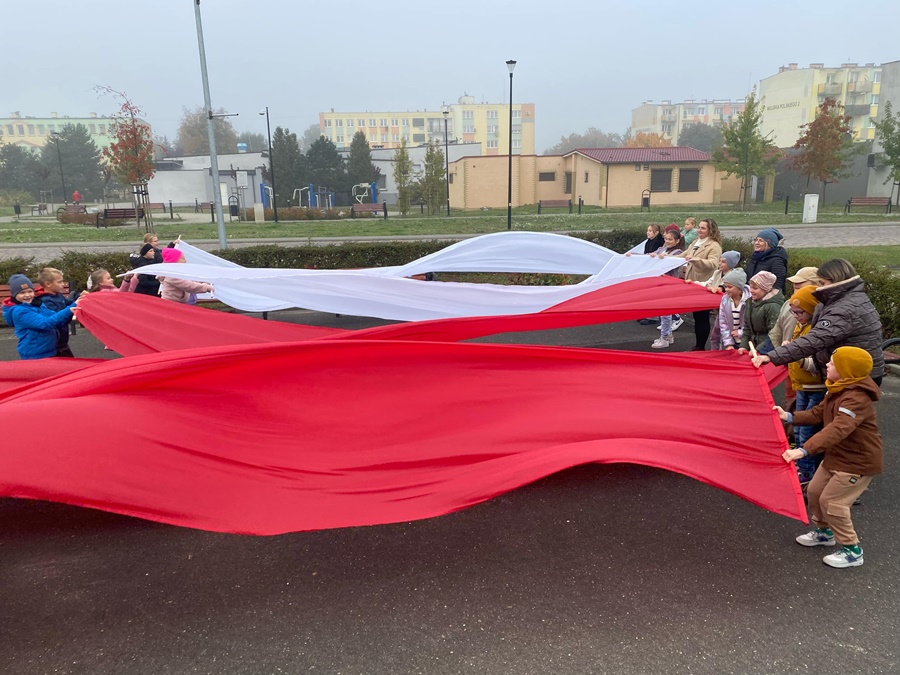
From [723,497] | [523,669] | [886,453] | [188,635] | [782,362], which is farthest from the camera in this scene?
[886,453]

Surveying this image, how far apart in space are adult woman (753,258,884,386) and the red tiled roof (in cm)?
3824

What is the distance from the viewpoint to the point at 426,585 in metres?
3.52

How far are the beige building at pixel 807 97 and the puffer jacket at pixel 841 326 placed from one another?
2886 inches

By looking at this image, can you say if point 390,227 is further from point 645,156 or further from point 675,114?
point 675,114

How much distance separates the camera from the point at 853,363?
3357 mm

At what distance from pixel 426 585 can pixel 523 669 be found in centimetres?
80

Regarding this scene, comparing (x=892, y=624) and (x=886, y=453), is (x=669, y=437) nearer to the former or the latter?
(x=892, y=624)

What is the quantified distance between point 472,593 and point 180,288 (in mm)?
5729

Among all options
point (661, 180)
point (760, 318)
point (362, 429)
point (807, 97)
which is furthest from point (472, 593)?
point (807, 97)

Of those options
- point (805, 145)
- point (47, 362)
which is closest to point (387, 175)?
point (805, 145)

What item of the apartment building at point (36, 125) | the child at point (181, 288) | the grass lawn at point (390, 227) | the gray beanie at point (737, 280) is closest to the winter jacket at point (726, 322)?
the gray beanie at point (737, 280)

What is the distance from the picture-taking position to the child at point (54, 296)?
5.71m

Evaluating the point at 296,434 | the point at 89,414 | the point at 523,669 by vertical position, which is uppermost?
the point at 89,414

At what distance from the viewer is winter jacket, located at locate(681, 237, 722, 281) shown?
727 centimetres
